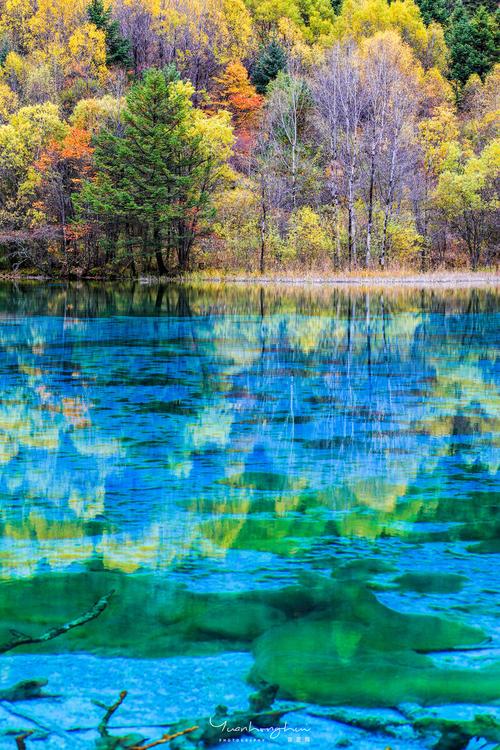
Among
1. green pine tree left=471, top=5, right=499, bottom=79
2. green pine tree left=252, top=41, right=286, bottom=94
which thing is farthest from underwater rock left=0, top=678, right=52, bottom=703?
green pine tree left=471, top=5, right=499, bottom=79

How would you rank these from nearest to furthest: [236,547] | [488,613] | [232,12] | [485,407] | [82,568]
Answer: [488,613]
[82,568]
[236,547]
[485,407]
[232,12]

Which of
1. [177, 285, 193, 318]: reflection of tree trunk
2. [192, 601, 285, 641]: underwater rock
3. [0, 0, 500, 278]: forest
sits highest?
[0, 0, 500, 278]: forest

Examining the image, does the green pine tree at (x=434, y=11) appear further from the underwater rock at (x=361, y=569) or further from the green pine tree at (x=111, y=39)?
the underwater rock at (x=361, y=569)

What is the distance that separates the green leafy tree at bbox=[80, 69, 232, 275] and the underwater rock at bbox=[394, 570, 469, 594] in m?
Answer: 41.2

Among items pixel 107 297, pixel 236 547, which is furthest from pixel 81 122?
pixel 236 547

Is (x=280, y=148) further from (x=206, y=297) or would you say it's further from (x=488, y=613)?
(x=488, y=613)

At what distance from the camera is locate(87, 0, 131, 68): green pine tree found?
71875 mm

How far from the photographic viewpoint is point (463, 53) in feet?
246

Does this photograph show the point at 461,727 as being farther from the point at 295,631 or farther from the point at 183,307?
the point at 183,307

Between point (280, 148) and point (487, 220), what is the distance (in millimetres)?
13868

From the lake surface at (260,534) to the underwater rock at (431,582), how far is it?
0.02m

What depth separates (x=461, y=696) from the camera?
3207 millimetres

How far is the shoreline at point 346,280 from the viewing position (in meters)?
41.8

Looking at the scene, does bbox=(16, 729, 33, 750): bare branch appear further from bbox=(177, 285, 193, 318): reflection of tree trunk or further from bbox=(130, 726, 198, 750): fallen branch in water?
bbox=(177, 285, 193, 318): reflection of tree trunk
